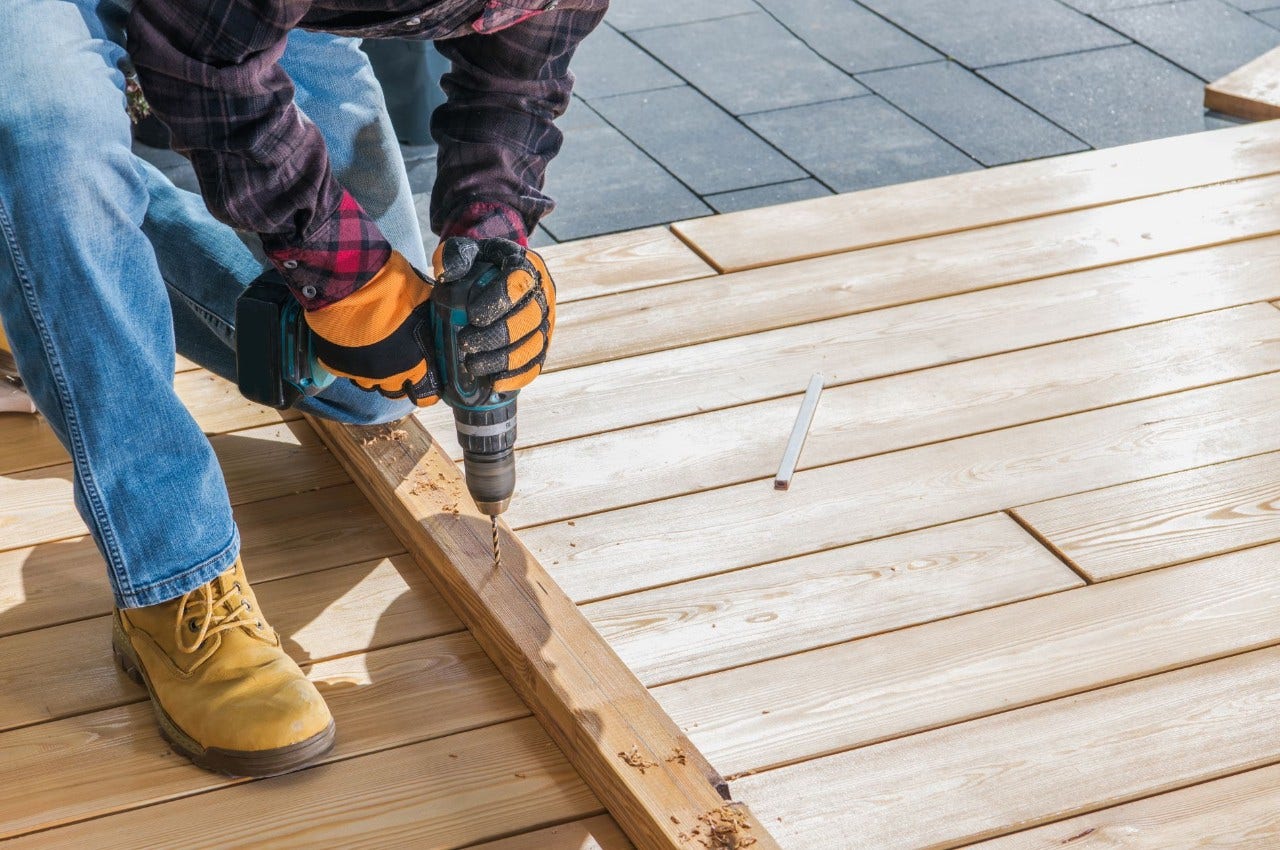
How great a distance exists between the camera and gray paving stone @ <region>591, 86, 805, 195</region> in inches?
118

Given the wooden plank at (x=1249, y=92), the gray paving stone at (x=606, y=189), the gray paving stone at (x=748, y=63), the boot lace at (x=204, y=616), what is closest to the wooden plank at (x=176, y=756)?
the boot lace at (x=204, y=616)

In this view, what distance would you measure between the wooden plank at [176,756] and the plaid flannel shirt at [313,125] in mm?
447

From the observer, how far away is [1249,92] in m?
3.06

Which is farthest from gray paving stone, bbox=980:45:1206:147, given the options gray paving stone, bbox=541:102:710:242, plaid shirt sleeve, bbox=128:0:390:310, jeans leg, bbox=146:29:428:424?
plaid shirt sleeve, bbox=128:0:390:310

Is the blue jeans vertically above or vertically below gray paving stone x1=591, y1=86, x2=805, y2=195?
above

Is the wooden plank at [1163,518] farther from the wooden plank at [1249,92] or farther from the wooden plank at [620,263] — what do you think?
the wooden plank at [1249,92]

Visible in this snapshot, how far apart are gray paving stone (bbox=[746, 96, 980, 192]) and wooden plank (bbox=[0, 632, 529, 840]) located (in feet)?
5.44

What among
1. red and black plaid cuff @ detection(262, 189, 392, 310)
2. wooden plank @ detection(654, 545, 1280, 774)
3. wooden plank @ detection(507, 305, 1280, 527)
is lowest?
wooden plank @ detection(507, 305, 1280, 527)

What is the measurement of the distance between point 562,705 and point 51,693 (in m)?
0.59

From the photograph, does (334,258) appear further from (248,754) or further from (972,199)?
(972,199)

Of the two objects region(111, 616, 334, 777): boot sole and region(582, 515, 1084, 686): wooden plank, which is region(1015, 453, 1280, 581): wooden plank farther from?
region(111, 616, 334, 777): boot sole

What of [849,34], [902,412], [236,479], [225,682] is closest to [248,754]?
[225,682]

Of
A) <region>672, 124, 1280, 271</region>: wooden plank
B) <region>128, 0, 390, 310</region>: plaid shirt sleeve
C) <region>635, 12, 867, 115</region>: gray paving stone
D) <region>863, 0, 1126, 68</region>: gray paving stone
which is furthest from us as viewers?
<region>863, 0, 1126, 68</region>: gray paving stone

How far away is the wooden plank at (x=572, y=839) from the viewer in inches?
55.0
